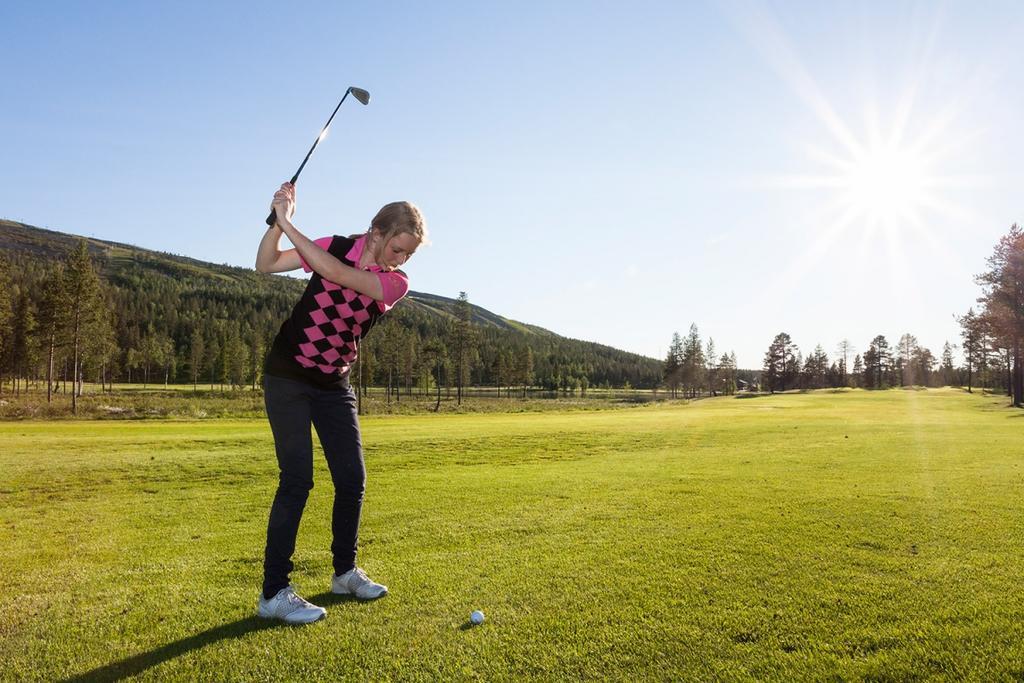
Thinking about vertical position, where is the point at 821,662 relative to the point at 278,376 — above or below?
below

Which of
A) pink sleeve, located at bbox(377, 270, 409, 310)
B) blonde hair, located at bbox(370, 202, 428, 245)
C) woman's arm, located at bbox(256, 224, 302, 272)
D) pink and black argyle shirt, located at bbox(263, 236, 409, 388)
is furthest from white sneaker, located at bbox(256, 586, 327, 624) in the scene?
blonde hair, located at bbox(370, 202, 428, 245)

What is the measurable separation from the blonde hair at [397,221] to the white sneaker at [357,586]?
268 cm

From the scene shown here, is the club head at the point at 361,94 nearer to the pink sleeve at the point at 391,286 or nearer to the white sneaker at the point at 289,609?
the pink sleeve at the point at 391,286

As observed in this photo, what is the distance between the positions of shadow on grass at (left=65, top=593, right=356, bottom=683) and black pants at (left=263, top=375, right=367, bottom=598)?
0.31 m

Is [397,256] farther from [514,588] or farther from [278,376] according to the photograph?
[514,588]

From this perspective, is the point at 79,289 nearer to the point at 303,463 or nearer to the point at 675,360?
the point at 303,463

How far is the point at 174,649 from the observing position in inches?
Result: 150

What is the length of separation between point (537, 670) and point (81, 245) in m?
67.7

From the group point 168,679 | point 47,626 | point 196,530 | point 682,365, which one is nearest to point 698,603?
point 168,679

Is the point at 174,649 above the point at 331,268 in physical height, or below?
below

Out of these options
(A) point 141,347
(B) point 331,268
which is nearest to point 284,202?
(B) point 331,268

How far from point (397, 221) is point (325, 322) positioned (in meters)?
0.99

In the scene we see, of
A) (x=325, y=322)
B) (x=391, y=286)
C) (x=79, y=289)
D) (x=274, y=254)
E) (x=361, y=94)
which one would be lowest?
(x=325, y=322)

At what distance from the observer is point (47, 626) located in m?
4.16
